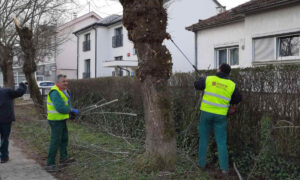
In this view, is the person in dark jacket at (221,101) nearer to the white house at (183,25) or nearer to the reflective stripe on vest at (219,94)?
the reflective stripe on vest at (219,94)

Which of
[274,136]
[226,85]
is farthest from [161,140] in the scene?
[274,136]

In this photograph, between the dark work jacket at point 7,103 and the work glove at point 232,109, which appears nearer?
the work glove at point 232,109

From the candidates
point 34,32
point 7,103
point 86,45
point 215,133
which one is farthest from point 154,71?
point 86,45

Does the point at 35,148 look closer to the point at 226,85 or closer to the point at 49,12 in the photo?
the point at 226,85

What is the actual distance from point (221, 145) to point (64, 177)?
2.86 meters

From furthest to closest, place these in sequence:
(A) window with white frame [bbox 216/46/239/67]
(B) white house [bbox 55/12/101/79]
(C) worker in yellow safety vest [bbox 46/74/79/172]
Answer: (B) white house [bbox 55/12/101/79] → (A) window with white frame [bbox 216/46/239/67] → (C) worker in yellow safety vest [bbox 46/74/79/172]

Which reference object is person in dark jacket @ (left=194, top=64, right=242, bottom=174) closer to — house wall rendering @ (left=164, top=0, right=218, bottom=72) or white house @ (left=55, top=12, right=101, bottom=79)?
house wall rendering @ (left=164, top=0, right=218, bottom=72)

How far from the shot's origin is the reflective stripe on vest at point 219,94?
495 centimetres

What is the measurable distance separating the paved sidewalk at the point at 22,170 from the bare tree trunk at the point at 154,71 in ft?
6.48

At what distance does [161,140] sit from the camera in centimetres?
501

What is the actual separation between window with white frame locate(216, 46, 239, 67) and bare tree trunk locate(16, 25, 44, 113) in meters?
8.03

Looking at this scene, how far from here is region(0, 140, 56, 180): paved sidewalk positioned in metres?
5.30

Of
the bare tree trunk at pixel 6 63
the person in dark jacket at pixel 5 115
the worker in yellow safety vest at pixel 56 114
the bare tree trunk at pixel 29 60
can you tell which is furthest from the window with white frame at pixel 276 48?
the bare tree trunk at pixel 6 63

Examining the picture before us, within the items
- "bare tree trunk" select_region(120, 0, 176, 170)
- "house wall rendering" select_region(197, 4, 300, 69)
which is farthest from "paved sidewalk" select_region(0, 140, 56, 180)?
"house wall rendering" select_region(197, 4, 300, 69)
